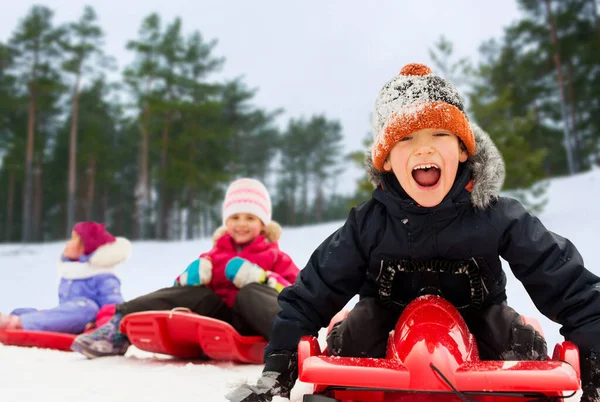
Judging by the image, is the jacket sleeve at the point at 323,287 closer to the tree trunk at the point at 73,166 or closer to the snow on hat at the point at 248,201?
the snow on hat at the point at 248,201

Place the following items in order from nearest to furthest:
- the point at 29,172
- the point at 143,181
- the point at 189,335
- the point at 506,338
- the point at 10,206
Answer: the point at 506,338
the point at 189,335
the point at 29,172
the point at 143,181
the point at 10,206

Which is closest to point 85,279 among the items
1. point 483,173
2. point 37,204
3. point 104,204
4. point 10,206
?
point 483,173

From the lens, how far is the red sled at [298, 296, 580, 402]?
114 cm

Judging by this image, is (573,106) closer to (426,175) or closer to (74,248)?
(74,248)

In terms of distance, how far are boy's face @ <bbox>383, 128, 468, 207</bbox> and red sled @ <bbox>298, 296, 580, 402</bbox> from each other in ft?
1.22

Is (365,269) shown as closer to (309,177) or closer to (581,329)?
(581,329)

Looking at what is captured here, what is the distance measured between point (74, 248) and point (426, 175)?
3316 millimetres

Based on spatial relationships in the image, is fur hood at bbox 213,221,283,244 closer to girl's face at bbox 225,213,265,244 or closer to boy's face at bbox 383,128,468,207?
girl's face at bbox 225,213,265,244

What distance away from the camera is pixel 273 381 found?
4.84 feet

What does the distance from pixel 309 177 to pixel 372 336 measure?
3315 cm

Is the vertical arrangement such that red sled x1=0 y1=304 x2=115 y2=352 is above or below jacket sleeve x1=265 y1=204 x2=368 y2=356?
below

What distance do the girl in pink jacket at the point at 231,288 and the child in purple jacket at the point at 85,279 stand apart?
2.89ft

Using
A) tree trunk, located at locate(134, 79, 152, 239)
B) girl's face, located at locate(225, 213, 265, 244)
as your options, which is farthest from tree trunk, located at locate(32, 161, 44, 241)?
girl's face, located at locate(225, 213, 265, 244)

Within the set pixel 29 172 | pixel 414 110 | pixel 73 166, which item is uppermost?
pixel 73 166
